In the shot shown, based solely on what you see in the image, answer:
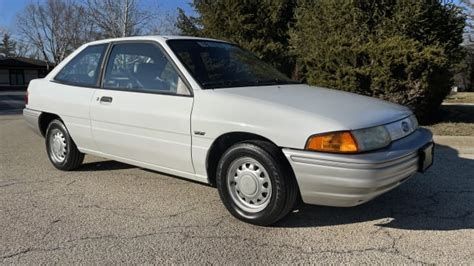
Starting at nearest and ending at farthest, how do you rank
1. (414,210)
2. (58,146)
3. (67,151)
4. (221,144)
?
(221,144)
(414,210)
(67,151)
(58,146)

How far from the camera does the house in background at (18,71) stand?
46344 millimetres

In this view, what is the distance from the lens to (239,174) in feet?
12.3

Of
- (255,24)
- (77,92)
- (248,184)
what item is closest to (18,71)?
(255,24)

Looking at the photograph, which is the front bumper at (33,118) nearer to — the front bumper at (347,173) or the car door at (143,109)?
the car door at (143,109)

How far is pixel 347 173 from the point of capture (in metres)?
3.23

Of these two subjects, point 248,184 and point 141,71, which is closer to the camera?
point 248,184

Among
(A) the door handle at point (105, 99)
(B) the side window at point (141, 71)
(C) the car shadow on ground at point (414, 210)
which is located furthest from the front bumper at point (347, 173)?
(A) the door handle at point (105, 99)

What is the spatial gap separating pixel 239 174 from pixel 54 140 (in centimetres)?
289

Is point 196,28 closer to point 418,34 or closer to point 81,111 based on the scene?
point 418,34

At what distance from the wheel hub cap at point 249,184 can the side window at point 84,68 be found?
82.3 inches

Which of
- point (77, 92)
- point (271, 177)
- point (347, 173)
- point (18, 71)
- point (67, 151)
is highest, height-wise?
point (77, 92)

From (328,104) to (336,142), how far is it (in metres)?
0.56

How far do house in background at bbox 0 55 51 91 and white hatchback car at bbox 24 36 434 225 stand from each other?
45.0 m

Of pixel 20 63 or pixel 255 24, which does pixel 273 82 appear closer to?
pixel 255 24
